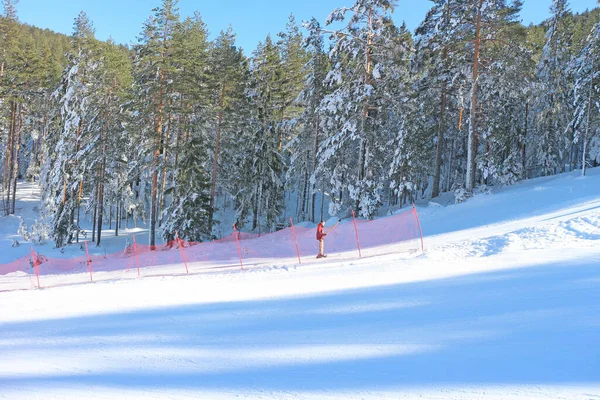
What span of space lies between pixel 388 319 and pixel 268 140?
871 inches

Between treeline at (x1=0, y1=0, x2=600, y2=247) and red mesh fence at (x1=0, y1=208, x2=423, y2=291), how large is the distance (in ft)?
8.41

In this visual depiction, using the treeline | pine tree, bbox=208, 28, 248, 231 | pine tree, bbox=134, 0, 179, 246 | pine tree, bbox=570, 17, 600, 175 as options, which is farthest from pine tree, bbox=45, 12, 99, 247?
pine tree, bbox=570, 17, 600, 175

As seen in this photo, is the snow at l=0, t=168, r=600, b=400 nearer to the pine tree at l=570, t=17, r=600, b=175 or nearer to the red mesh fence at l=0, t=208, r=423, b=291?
the red mesh fence at l=0, t=208, r=423, b=291

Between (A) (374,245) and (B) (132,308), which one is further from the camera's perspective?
(A) (374,245)

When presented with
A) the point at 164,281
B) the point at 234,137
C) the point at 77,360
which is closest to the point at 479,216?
the point at 164,281

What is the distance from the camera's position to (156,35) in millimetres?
21781

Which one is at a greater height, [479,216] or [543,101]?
[543,101]

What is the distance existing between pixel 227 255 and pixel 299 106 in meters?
16.1

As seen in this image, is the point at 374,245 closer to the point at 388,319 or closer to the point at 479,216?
the point at 479,216

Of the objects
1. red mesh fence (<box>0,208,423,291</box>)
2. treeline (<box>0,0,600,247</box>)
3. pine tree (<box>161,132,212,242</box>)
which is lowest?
red mesh fence (<box>0,208,423,291</box>)

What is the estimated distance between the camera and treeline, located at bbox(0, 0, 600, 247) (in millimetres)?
20031

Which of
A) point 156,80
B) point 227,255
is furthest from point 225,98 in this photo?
point 227,255

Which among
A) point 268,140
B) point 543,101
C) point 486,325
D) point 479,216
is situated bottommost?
point 486,325

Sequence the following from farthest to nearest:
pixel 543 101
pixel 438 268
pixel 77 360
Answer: pixel 543 101 < pixel 438 268 < pixel 77 360
